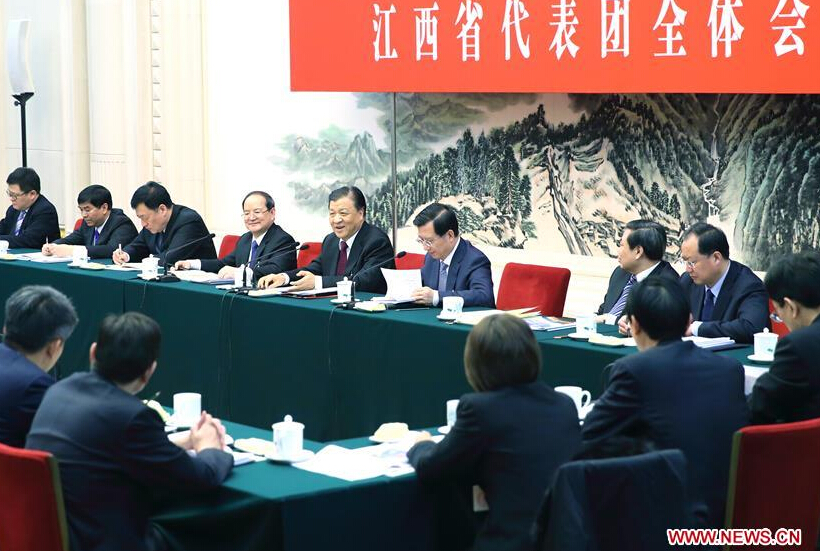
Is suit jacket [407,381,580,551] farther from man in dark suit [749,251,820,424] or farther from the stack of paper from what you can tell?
the stack of paper

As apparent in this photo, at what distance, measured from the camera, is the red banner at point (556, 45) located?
598 cm

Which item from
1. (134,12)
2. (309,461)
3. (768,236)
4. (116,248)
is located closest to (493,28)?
(768,236)

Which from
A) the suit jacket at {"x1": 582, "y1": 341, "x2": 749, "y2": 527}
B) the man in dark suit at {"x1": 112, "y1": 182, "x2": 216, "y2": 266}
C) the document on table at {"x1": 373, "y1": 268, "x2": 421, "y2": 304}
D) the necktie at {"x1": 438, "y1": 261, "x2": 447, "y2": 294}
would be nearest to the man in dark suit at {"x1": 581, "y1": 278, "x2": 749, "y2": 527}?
the suit jacket at {"x1": 582, "y1": 341, "x2": 749, "y2": 527}

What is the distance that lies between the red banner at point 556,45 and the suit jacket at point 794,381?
2.57 m

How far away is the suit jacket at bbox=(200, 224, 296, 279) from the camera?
639 centimetres

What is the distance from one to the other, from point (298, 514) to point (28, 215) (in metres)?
5.57

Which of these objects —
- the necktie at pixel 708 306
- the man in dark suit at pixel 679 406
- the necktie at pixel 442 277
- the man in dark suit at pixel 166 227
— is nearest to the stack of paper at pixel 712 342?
the necktie at pixel 708 306

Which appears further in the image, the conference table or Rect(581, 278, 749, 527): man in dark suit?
the conference table

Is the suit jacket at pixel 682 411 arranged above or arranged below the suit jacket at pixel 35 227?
below

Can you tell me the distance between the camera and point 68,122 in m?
10.2

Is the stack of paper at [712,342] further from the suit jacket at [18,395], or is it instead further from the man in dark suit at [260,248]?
the man in dark suit at [260,248]

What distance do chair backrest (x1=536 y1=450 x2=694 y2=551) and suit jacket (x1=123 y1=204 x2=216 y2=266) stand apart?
171 inches

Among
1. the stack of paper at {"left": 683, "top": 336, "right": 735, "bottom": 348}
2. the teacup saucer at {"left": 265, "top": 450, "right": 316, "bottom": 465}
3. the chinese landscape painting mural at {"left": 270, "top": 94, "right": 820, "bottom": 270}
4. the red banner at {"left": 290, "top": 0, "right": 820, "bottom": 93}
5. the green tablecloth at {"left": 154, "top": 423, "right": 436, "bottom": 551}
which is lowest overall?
the green tablecloth at {"left": 154, "top": 423, "right": 436, "bottom": 551}

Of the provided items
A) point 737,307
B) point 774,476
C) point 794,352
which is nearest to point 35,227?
point 737,307
